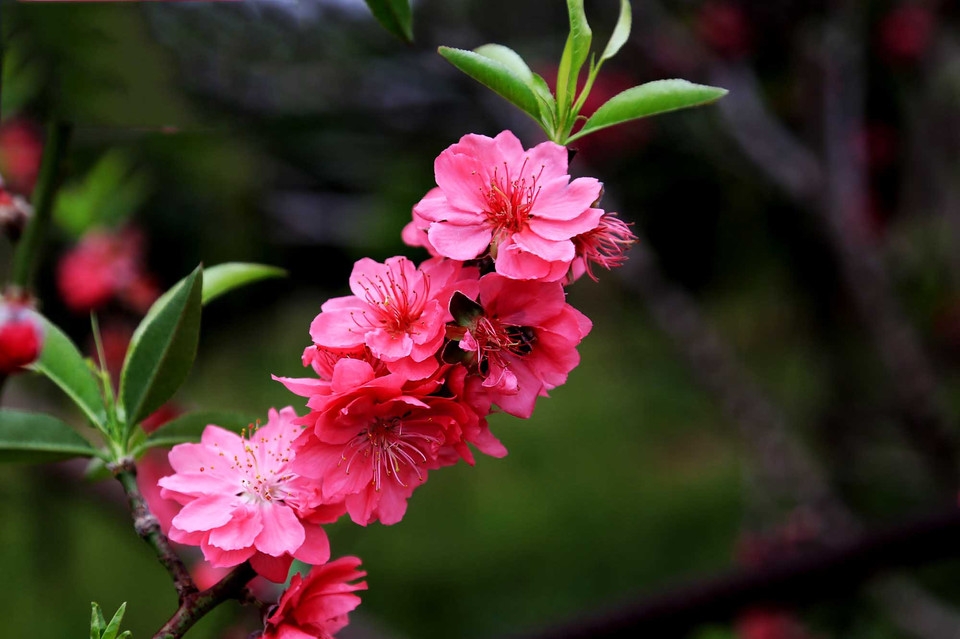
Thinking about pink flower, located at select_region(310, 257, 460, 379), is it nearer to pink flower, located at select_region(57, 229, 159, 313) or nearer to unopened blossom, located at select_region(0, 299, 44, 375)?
unopened blossom, located at select_region(0, 299, 44, 375)

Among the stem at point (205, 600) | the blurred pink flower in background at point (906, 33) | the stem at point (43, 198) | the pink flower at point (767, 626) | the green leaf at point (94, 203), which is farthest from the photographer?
the blurred pink flower in background at point (906, 33)

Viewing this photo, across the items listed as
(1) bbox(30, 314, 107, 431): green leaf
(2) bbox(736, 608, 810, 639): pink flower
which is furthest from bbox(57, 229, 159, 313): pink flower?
(2) bbox(736, 608, 810, 639): pink flower

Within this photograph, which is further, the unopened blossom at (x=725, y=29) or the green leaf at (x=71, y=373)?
the unopened blossom at (x=725, y=29)

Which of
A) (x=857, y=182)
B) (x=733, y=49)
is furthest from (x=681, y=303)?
(x=733, y=49)

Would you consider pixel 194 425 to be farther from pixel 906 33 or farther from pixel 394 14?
pixel 906 33

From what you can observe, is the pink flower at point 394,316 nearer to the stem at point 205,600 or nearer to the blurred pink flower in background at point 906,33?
the stem at point 205,600

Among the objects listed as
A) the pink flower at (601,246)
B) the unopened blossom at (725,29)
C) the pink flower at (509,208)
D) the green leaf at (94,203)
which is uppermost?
the pink flower at (509,208)

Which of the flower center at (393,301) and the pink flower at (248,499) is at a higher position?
the flower center at (393,301)

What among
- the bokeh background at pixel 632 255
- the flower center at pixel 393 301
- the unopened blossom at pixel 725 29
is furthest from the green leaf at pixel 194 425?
the unopened blossom at pixel 725 29

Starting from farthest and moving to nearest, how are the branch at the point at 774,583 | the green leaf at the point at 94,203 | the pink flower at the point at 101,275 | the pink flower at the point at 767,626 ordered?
the pink flower at the point at 767,626 → the pink flower at the point at 101,275 → the green leaf at the point at 94,203 → the branch at the point at 774,583
